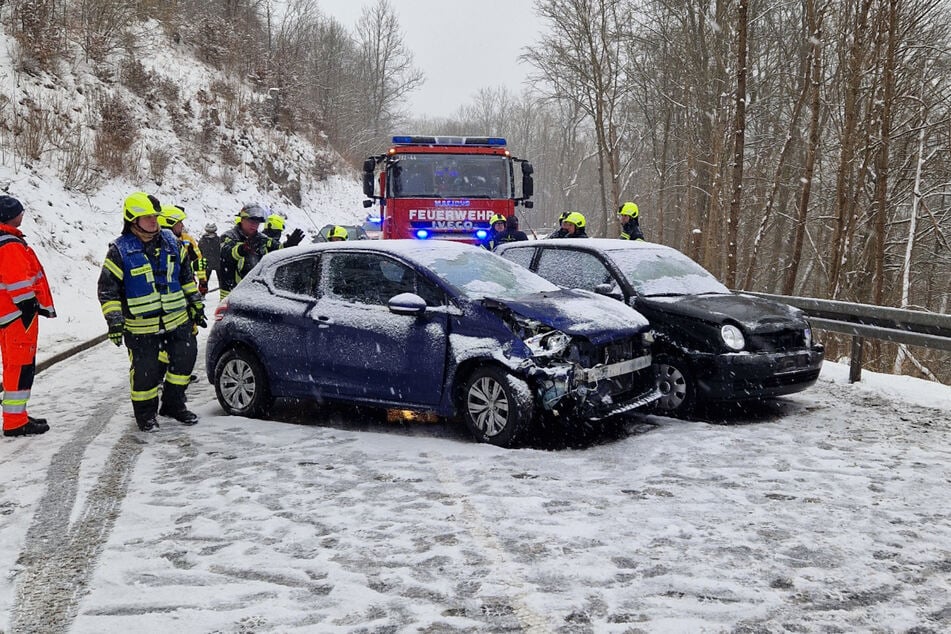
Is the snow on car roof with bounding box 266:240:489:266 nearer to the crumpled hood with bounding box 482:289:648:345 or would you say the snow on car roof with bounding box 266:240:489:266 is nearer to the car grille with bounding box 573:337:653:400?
the crumpled hood with bounding box 482:289:648:345

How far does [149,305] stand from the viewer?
670 cm

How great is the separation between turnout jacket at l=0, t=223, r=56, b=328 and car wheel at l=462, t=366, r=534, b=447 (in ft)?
12.0

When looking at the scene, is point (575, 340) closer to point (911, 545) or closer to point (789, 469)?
point (789, 469)

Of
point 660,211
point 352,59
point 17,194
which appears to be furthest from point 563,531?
point 352,59

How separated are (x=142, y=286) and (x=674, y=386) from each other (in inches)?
189

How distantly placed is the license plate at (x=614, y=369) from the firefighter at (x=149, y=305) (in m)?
3.51

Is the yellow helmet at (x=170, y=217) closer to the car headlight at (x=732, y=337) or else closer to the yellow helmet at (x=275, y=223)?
the yellow helmet at (x=275, y=223)

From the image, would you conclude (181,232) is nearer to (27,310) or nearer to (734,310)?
(27,310)

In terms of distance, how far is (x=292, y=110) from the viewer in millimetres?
40281

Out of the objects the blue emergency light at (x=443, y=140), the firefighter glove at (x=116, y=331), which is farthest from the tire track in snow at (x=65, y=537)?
the blue emergency light at (x=443, y=140)

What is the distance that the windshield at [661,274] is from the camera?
7.98 m

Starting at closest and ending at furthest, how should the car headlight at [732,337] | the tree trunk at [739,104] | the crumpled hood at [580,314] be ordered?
the crumpled hood at [580,314]
the car headlight at [732,337]
the tree trunk at [739,104]

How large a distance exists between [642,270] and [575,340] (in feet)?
7.43

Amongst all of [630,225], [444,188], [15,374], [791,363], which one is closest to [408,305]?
[15,374]
